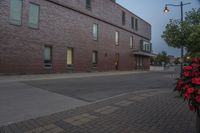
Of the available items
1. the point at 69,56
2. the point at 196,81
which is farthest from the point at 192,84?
the point at 69,56

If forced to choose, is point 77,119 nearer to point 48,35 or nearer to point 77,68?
point 48,35

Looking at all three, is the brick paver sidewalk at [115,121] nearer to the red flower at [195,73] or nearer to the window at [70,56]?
the red flower at [195,73]

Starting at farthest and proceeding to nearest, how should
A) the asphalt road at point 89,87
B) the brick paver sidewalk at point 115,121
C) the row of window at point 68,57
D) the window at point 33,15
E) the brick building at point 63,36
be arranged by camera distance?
1. the row of window at point 68,57
2. the window at point 33,15
3. the brick building at point 63,36
4. the asphalt road at point 89,87
5. the brick paver sidewalk at point 115,121

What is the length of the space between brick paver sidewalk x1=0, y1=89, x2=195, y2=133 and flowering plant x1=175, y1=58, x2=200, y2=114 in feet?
5.72

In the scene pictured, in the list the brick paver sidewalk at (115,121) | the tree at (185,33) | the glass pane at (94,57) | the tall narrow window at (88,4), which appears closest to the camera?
the brick paver sidewalk at (115,121)

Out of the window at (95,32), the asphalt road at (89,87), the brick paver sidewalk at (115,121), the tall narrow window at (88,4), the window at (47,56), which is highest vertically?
the tall narrow window at (88,4)

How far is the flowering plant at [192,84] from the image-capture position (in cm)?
373

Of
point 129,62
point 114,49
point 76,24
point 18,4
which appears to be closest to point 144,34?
point 129,62

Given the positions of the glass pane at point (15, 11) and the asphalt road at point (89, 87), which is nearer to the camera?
the asphalt road at point (89, 87)

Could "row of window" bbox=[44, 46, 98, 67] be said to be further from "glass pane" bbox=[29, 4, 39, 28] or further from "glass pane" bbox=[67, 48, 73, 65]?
"glass pane" bbox=[29, 4, 39, 28]

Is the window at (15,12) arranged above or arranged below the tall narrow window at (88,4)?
below

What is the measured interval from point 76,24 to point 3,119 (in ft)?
70.5

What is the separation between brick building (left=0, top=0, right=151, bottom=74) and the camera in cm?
1948

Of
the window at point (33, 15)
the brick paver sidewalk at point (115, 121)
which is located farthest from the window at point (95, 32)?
the brick paver sidewalk at point (115, 121)
